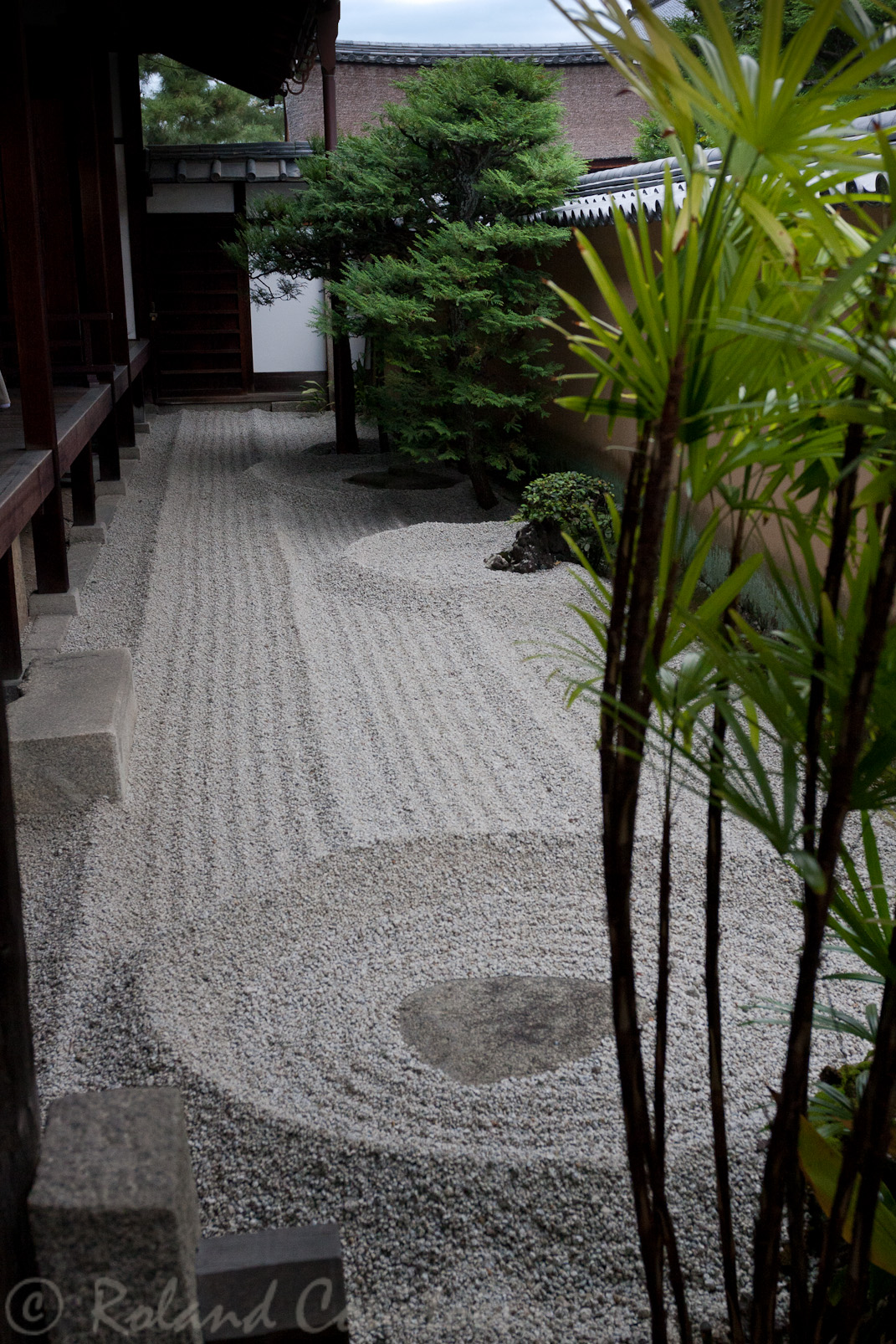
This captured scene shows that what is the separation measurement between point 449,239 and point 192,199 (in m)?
6.05

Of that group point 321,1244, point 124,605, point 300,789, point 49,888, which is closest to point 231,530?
point 124,605

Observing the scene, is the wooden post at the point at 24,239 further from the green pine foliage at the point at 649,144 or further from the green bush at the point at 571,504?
the green pine foliage at the point at 649,144

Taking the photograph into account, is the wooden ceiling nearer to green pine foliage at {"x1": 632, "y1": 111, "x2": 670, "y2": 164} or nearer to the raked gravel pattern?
green pine foliage at {"x1": 632, "y1": 111, "x2": 670, "y2": 164}

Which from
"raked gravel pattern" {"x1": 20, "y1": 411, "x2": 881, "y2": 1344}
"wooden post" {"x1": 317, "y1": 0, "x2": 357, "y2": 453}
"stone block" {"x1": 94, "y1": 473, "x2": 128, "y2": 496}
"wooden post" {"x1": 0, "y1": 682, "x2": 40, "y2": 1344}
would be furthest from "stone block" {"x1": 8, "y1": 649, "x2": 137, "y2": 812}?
"wooden post" {"x1": 317, "y1": 0, "x2": 357, "y2": 453}

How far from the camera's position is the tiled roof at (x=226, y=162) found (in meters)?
10.8

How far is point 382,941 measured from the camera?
2.52 metres

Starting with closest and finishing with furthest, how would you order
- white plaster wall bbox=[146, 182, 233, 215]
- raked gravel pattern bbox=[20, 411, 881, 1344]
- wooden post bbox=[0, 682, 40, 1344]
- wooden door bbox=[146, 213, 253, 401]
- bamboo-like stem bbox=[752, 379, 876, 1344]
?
bamboo-like stem bbox=[752, 379, 876, 1344] → wooden post bbox=[0, 682, 40, 1344] → raked gravel pattern bbox=[20, 411, 881, 1344] → white plaster wall bbox=[146, 182, 233, 215] → wooden door bbox=[146, 213, 253, 401]

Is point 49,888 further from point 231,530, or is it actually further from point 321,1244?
point 231,530

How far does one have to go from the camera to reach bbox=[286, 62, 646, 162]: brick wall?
1625 cm

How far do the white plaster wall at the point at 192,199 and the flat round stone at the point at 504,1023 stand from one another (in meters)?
10.7

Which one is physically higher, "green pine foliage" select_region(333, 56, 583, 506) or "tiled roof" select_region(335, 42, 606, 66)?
"tiled roof" select_region(335, 42, 606, 66)

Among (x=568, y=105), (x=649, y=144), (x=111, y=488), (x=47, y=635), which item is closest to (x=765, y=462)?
(x=47, y=635)

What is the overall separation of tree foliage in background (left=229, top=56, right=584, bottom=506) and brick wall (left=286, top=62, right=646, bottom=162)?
32.2 ft

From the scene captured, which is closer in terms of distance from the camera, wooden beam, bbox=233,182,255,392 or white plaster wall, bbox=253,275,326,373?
A: wooden beam, bbox=233,182,255,392
